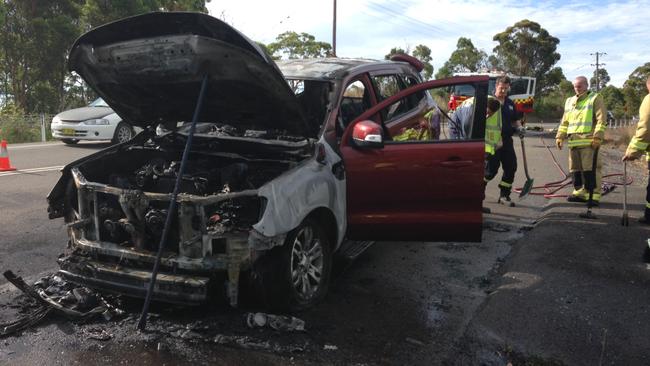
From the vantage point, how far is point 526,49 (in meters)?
53.4

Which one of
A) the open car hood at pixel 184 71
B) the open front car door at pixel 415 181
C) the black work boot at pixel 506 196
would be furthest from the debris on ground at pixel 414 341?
the black work boot at pixel 506 196

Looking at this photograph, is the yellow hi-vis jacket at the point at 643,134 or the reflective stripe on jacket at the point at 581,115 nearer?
the yellow hi-vis jacket at the point at 643,134

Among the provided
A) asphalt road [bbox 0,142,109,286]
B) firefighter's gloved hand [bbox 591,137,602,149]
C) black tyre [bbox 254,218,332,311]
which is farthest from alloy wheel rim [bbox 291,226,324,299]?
firefighter's gloved hand [bbox 591,137,602,149]

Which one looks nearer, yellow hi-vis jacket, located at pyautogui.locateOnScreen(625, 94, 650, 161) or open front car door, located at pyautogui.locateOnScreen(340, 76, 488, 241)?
open front car door, located at pyautogui.locateOnScreen(340, 76, 488, 241)

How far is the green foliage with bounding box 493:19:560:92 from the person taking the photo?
174 ft

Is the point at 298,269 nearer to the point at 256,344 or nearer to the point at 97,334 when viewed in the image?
the point at 256,344

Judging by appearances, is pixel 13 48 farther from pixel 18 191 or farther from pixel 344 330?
pixel 344 330

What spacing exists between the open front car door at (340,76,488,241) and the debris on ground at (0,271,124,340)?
191cm

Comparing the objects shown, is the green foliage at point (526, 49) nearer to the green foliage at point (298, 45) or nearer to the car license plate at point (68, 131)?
the green foliage at point (298, 45)

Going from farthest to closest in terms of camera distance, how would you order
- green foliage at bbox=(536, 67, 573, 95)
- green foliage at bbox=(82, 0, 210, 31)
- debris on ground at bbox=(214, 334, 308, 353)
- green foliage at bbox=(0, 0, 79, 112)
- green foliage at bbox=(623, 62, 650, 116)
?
green foliage at bbox=(536, 67, 573, 95)
green foliage at bbox=(623, 62, 650, 116)
green foliage at bbox=(82, 0, 210, 31)
green foliage at bbox=(0, 0, 79, 112)
debris on ground at bbox=(214, 334, 308, 353)

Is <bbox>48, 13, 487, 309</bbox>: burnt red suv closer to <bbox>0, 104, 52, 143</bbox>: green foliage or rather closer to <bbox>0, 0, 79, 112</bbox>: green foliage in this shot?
<bbox>0, 104, 52, 143</bbox>: green foliage

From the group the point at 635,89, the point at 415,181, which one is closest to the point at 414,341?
the point at 415,181

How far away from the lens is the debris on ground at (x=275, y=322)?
3.38 metres

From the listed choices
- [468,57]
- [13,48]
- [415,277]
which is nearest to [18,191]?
[415,277]
